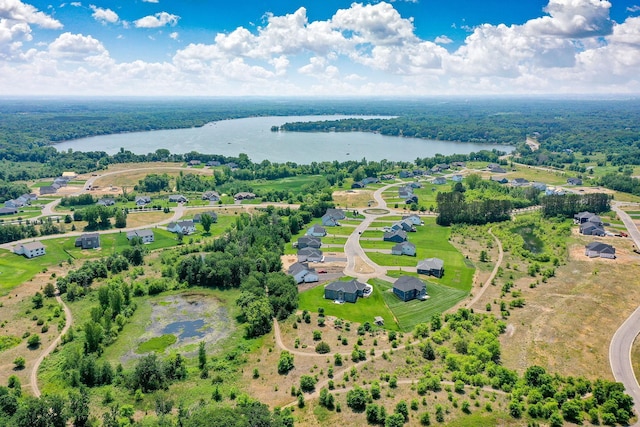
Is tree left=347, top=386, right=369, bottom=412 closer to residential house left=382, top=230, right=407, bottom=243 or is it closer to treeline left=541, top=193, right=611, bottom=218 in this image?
residential house left=382, top=230, right=407, bottom=243

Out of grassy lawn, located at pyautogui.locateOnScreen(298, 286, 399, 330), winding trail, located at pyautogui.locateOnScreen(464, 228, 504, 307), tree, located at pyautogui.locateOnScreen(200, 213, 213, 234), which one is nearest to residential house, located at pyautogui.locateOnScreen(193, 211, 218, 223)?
tree, located at pyautogui.locateOnScreen(200, 213, 213, 234)

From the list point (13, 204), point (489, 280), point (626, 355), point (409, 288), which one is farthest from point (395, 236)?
point (13, 204)

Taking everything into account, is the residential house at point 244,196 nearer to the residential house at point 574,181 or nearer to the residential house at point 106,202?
the residential house at point 106,202

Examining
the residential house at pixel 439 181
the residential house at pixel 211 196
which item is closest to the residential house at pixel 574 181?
the residential house at pixel 439 181

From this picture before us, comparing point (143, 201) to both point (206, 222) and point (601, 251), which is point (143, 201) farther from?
point (601, 251)

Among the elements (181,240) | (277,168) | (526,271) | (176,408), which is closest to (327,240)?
(181,240)

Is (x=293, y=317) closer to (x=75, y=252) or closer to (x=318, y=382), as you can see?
(x=318, y=382)
